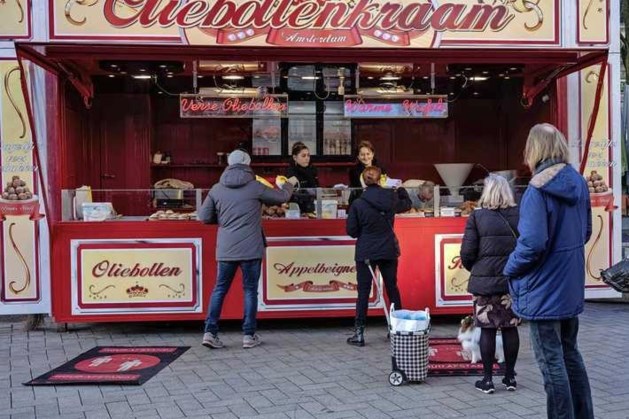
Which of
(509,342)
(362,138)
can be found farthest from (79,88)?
(509,342)

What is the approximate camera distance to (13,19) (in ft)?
23.9

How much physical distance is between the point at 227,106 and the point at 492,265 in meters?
4.13

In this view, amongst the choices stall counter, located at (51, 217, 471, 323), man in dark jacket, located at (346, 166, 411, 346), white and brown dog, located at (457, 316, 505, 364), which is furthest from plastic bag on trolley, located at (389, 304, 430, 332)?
stall counter, located at (51, 217, 471, 323)

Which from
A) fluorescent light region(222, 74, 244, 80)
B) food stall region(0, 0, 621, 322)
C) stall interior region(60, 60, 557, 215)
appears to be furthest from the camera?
stall interior region(60, 60, 557, 215)

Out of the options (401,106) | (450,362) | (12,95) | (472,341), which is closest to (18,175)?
(12,95)

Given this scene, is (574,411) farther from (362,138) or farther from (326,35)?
(362,138)

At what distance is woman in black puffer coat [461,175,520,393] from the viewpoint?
5.05 meters

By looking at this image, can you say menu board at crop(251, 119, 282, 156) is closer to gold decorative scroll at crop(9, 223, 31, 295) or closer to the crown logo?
Result: the crown logo

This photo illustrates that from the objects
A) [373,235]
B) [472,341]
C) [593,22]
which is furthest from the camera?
[593,22]

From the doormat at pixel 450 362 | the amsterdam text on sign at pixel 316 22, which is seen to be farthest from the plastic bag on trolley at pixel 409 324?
the amsterdam text on sign at pixel 316 22

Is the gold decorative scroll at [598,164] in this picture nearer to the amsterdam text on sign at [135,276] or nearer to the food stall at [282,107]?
the food stall at [282,107]

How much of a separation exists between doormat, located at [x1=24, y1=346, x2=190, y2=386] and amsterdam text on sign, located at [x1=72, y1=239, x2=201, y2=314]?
2.03ft

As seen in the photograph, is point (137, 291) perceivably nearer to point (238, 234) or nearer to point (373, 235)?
point (238, 234)

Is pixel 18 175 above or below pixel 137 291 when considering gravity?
above
